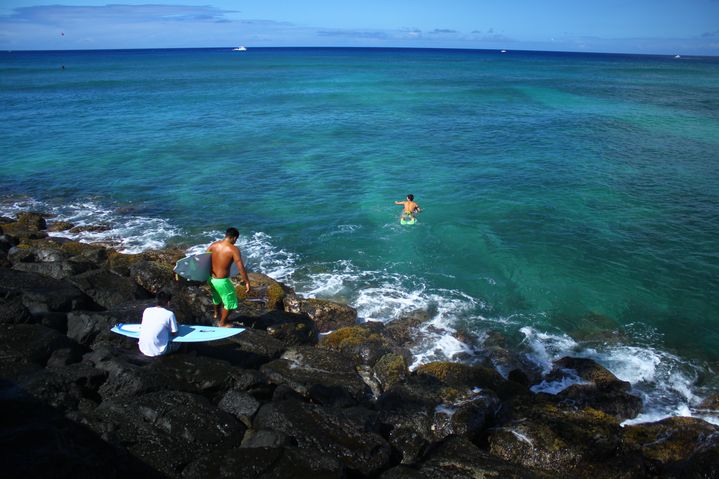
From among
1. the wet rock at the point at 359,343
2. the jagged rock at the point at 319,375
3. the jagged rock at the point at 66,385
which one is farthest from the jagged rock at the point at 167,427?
the wet rock at the point at 359,343

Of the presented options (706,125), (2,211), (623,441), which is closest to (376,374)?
(623,441)

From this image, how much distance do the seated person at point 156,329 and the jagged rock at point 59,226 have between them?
15.4 m

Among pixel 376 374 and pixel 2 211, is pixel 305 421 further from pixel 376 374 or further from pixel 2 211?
pixel 2 211

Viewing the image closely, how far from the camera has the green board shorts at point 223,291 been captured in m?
11.7

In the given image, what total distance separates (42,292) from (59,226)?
11318 millimetres

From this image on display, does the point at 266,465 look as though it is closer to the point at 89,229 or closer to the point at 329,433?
the point at 329,433

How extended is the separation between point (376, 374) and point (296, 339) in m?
2.54

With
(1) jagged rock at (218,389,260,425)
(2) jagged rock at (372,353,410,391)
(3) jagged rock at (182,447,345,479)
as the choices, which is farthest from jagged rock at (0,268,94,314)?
(2) jagged rock at (372,353,410,391)

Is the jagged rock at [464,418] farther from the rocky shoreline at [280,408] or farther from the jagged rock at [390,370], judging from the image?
the jagged rock at [390,370]

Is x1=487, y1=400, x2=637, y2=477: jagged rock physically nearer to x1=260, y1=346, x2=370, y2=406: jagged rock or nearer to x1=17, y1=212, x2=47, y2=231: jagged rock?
x1=260, y1=346, x2=370, y2=406: jagged rock

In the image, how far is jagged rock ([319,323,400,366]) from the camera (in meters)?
12.6

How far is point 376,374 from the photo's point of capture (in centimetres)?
1166

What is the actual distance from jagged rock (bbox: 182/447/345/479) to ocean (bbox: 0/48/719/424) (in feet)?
22.9

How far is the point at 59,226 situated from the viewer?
72.3 ft
